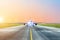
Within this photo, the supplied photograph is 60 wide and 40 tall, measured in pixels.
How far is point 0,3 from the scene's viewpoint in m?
5.04

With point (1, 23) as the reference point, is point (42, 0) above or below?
above

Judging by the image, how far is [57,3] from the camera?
5.09m

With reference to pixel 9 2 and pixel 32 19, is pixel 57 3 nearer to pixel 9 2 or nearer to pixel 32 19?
pixel 32 19

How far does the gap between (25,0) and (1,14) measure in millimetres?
946

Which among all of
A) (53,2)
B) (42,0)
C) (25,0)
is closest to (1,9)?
(25,0)

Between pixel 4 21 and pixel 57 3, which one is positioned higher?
pixel 57 3

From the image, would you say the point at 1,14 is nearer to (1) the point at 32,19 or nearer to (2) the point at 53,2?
(1) the point at 32,19

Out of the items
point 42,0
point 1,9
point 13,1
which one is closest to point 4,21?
point 1,9

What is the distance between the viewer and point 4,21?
492 cm

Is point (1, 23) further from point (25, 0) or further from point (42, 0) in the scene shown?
point (42, 0)

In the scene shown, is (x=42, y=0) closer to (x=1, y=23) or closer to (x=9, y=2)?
(x=9, y=2)

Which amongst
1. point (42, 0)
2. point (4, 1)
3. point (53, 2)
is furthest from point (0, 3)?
point (53, 2)

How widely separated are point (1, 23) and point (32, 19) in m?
1.03

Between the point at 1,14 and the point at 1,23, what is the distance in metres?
0.30
